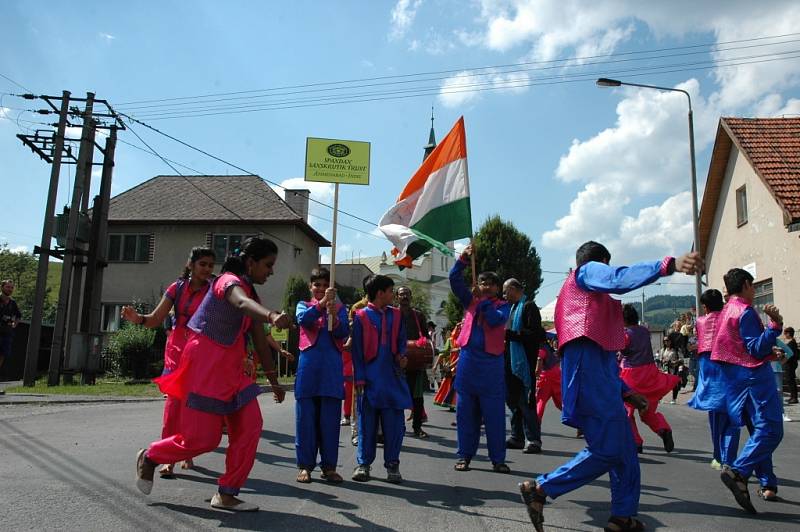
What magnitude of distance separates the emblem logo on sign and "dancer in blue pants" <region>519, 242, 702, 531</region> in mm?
2916

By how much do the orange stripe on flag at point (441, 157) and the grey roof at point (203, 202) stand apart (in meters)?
27.9

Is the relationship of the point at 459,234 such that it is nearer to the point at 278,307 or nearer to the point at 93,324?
the point at 93,324

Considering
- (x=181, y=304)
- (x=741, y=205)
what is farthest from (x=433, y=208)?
(x=741, y=205)

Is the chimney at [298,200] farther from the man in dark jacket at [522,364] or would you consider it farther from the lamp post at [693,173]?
the man in dark jacket at [522,364]

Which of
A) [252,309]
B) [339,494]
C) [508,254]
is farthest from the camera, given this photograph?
[508,254]

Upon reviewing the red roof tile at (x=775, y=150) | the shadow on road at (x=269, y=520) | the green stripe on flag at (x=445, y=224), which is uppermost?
the red roof tile at (x=775, y=150)

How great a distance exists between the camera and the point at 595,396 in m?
4.34

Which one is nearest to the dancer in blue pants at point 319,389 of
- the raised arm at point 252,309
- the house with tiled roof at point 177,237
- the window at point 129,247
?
the raised arm at point 252,309

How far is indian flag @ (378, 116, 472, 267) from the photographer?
23.7 ft

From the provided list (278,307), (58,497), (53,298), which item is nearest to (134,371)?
(278,307)

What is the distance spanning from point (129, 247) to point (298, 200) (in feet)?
29.8

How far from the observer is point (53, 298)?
264ft

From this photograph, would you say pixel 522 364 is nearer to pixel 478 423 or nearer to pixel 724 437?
pixel 478 423

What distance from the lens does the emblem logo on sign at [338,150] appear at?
671cm
